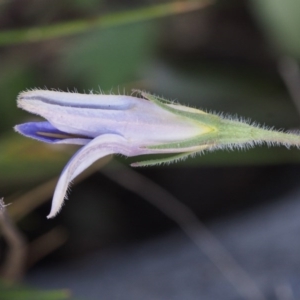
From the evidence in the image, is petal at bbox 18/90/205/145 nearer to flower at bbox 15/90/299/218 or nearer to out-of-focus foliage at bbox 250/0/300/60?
flower at bbox 15/90/299/218

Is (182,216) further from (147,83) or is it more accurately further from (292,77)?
(292,77)

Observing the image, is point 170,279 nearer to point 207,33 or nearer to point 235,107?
point 235,107

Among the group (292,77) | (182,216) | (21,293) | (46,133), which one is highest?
(292,77)

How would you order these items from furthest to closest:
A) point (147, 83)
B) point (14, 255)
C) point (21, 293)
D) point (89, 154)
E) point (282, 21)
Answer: point (147, 83), point (282, 21), point (14, 255), point (21, 293), point (89, 154)

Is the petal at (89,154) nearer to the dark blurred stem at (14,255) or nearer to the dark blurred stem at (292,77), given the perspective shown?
the dark blurred stem at (14,255)

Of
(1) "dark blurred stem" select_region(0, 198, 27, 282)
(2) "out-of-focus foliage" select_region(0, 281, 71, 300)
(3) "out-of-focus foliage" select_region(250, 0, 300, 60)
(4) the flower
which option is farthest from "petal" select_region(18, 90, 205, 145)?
(3) "out-of-focus foliage" select_region(250, 0, 300, 60)

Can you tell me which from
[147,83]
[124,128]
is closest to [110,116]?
[124,128]

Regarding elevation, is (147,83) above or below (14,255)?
above

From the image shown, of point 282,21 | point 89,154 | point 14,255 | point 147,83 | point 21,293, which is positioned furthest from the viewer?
point 147,83
